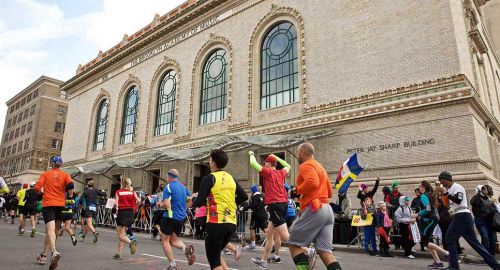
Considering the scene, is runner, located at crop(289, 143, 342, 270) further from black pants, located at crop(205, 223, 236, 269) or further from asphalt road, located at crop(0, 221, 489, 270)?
asphalt road, located at crop(0, 221, 489, 270)

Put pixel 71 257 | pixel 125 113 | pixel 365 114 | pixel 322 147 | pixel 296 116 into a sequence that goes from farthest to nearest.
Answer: pixel 125 113, pixel 296 116, pixel 322 147, pixel 365 114, pixel 71 257

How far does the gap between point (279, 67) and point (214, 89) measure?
5.38 m

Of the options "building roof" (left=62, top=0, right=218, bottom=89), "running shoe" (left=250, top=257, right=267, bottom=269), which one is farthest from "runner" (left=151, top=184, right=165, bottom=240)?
"building roof" (left=62, top=0, right=218, bottom=89)

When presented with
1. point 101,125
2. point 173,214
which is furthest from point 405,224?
point 101,125

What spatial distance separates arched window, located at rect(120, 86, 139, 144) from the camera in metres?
28.5

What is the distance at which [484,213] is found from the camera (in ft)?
26.2

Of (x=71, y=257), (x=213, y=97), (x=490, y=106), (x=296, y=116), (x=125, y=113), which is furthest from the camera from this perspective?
(x=125, y=113)

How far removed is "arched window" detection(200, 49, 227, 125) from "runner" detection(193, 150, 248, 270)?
1726cm

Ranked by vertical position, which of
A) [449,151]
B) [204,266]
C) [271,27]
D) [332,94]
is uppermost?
[271,27]

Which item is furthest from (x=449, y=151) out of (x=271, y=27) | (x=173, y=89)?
(x=173, y=89)

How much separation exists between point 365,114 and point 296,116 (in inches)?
154

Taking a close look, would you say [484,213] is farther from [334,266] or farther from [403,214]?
[334,266]

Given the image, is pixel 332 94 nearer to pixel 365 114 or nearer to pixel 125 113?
pixel 365 114

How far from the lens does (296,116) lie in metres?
17.9
